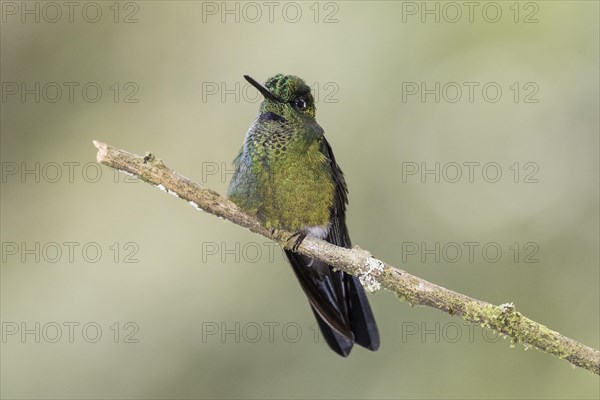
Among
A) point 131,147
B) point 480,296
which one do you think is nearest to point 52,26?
point 131,147

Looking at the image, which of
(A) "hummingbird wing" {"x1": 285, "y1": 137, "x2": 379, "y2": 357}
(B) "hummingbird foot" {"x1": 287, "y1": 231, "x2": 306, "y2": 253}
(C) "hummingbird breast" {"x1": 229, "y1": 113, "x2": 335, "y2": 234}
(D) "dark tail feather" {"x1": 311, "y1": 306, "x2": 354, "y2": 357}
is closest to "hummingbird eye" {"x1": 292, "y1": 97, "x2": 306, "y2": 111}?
(C) "hummingbird breast" {"x1": 229, "y1": 113, "x2": 335, "y2": 234}

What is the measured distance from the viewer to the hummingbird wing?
14.3 feet

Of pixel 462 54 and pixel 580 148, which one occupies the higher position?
pixel 462 54

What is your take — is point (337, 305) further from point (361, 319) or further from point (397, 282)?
point (397, 282)

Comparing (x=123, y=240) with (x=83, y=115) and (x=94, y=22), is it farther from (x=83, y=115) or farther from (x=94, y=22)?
(x=94, y=22)

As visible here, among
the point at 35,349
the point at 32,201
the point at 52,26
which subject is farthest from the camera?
the point at 52,26

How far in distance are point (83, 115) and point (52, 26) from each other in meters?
1.09

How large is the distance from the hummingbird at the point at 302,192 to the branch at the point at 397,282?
30 cm

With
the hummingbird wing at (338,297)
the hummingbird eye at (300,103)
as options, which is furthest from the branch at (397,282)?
the hummingbird eye at (300,103)

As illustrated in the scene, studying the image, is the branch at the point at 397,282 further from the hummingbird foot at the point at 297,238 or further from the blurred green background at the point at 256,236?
the blurred green background at the point at 256,236

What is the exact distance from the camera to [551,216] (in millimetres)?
7477

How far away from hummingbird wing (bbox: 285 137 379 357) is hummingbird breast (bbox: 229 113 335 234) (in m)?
0.09

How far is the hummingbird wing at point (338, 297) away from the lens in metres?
4.34

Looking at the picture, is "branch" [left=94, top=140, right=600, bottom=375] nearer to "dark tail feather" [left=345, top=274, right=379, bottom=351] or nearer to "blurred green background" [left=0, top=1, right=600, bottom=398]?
"dark tail feather" [left=345, top=274, right=379, bottom=351]
